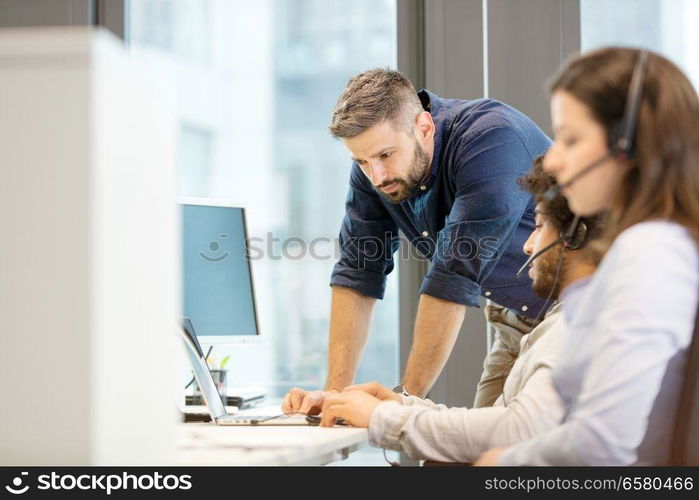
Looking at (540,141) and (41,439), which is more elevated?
(540,141)

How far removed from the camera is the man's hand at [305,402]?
5.99 feet

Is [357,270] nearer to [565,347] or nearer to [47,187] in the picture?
[565,347]

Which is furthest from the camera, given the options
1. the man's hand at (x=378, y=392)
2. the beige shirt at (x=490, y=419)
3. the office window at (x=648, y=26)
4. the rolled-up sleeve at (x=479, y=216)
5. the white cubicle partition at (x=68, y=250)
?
the office window at (x=648, y=26)

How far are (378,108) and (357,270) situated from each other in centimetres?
46

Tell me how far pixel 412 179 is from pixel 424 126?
0.50 ft

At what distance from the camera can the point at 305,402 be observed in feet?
6.02

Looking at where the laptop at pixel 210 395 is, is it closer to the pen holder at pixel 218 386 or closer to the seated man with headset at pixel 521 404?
→ the seated man with headset at pixel 521 404

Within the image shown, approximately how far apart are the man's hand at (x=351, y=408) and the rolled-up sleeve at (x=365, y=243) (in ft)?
2.65

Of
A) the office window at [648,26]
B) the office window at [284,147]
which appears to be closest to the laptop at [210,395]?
the office window at [284,147]

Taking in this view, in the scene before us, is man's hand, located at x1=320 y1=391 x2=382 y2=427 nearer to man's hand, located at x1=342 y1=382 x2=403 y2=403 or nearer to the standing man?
man's hand, located at x1=342 y1=382 x2=403 y2=403

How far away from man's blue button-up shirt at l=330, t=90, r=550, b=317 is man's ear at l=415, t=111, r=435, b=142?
0.08 feet
